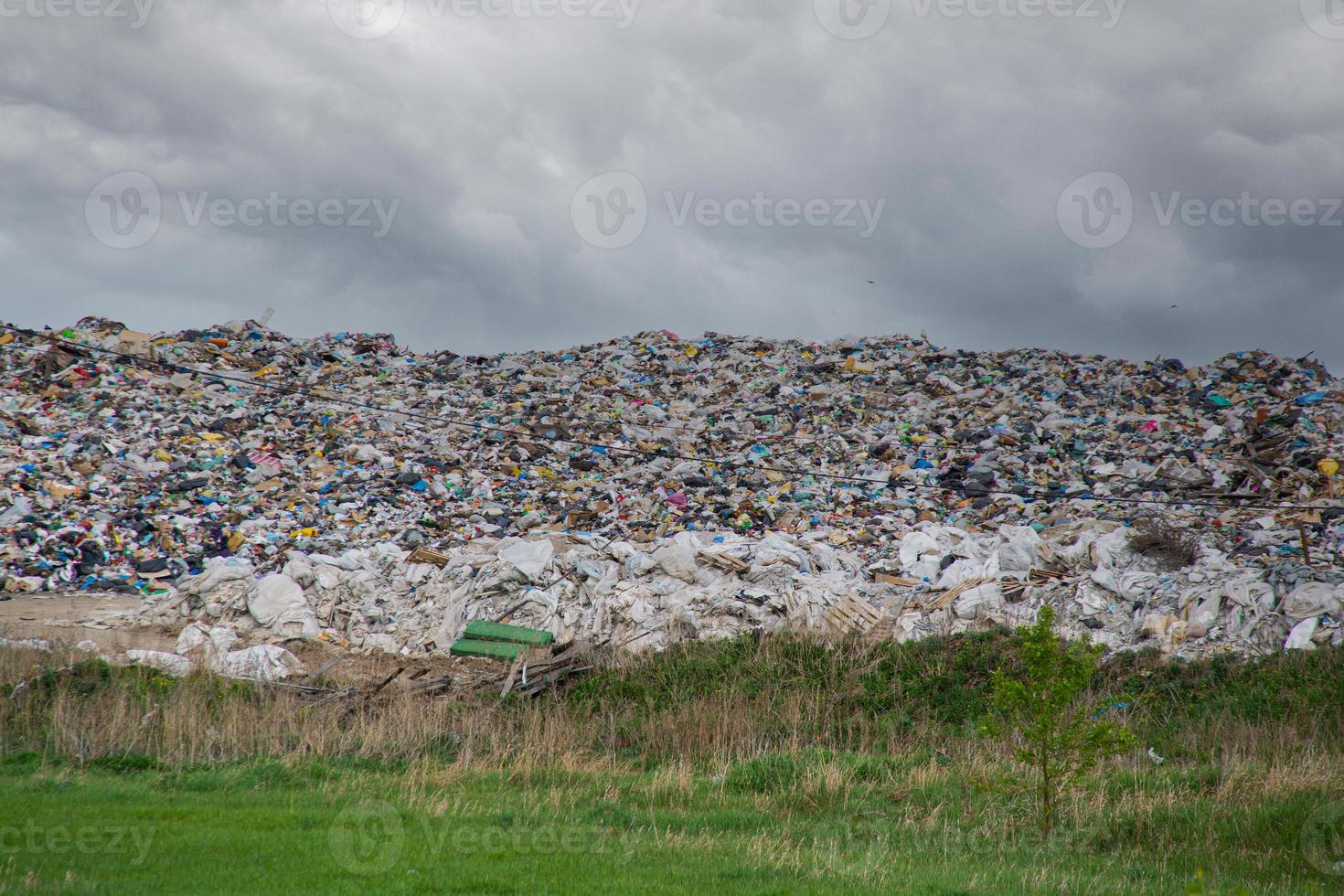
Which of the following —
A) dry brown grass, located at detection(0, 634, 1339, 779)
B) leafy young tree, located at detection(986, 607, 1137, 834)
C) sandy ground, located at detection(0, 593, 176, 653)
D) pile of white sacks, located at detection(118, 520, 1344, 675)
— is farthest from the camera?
sandy ground, located at detection(0, 593, 176, 653)

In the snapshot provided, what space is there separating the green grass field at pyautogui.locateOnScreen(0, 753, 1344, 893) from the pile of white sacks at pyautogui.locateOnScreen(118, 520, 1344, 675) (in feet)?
11.2

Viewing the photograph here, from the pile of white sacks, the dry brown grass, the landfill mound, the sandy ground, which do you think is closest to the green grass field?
the dry brown grass

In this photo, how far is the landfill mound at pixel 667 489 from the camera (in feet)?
38.5

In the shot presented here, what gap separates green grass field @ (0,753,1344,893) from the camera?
4.75 m

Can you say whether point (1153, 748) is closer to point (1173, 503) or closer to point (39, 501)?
point (1173, 503)

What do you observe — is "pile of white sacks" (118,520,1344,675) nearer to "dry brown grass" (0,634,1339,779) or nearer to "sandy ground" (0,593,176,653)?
"sandy ground" (0,593,176,653)

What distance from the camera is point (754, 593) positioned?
39.2 ft

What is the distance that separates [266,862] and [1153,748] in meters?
7.45

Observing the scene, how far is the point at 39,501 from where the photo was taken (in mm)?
14914

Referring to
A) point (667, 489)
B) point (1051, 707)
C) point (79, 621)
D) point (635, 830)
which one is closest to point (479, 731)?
point (635, 830)

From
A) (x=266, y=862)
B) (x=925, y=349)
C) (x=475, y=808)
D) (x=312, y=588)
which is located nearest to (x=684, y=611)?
(x=312, y=588)

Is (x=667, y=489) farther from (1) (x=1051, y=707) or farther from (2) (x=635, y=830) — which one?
(2) (x=635, y=830)

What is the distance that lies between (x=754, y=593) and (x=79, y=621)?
808 centimetres

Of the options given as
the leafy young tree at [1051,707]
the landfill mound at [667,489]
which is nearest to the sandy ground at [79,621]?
the landfill mound at [667,489]
